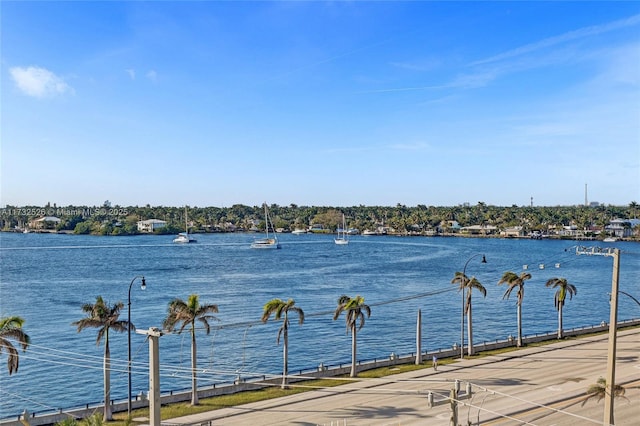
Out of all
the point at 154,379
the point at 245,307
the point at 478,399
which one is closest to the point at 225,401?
the point at 478,399

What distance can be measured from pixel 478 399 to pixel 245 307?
6069cm

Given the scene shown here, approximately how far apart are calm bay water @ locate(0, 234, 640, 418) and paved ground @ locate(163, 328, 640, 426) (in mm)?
6281

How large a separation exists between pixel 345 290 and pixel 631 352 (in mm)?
64606

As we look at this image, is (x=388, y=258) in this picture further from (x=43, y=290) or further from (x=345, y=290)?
(x=43, y=290)

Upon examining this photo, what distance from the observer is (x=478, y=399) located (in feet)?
120

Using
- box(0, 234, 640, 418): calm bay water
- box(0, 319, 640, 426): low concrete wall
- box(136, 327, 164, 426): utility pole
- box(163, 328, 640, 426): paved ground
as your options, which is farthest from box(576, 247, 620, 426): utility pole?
box(0, 234, 640, 418): calm bay water

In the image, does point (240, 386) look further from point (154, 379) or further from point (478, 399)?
point (154, 379)

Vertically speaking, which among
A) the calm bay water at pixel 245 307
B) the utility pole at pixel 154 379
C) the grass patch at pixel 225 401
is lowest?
the calm bay water at pixel 245 307

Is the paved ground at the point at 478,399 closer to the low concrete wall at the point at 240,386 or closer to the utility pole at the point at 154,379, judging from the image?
the low concrete wall at the point at 240,386

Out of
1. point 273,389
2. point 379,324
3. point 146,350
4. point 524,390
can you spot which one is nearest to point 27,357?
point 146,350

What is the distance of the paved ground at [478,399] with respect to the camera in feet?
108

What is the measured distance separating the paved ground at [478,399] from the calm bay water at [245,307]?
628cm

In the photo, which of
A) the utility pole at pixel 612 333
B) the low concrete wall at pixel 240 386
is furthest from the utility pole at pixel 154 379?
the utility pole at pixel 612 333

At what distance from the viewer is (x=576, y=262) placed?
183m
